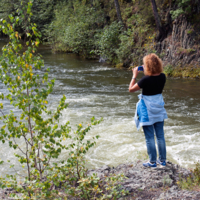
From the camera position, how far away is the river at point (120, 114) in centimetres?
586

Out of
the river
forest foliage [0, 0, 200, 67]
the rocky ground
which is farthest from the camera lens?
forest foliage [0, 0, 200, 67]

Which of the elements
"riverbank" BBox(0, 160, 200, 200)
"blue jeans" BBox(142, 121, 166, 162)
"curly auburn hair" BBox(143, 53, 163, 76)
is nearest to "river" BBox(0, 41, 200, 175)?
"riverbank" BBox(0, 160, 200, 200)

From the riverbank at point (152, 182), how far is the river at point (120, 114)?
2.83 feet

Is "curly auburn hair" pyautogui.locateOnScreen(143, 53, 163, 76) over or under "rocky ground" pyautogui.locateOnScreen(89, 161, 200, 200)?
over

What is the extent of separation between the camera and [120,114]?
858cm

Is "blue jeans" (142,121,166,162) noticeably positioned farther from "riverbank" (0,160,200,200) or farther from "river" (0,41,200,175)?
"river" (0,41,200,175)

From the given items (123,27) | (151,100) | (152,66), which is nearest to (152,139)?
(151,100)

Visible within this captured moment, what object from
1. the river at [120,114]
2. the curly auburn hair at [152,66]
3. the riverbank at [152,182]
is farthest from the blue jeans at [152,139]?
the river at [120,114]

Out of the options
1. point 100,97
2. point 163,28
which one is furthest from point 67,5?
point 100,97

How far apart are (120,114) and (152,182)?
480 cm

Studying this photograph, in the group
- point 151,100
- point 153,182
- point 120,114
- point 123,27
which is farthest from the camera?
point 123,27

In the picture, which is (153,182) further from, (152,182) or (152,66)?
(152,66)

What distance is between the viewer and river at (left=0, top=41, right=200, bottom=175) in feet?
19.2

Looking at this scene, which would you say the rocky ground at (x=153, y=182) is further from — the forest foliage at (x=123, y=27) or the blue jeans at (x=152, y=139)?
the forest foliage at (x=123, y=27)
